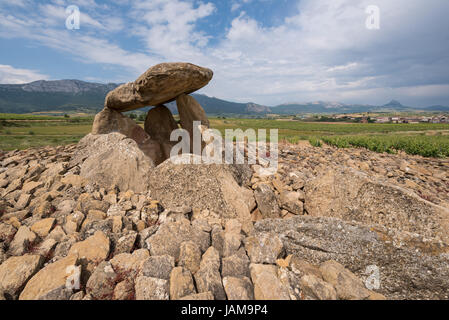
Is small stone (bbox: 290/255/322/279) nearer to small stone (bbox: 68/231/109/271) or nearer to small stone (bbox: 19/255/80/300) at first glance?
small stone (bbox: 68/231/109/271)

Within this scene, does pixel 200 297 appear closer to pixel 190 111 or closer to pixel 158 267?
pixel 158 267

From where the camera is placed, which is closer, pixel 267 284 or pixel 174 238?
pixel 267 284

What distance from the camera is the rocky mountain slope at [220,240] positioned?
2.98 metres

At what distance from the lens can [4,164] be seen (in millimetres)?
8398

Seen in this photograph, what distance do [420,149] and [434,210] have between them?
20267 millimetres

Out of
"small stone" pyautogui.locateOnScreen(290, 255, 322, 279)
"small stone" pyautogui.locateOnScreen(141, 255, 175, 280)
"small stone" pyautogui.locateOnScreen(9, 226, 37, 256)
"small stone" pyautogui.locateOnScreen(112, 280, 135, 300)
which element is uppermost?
"small stone" pyautogui.locateOnScreen(9, 226, 37, 256)

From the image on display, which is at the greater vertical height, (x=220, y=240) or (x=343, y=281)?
(x=220, y=240)

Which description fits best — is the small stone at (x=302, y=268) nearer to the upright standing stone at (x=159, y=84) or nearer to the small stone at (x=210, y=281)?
the small stone at (x=210, y=281)

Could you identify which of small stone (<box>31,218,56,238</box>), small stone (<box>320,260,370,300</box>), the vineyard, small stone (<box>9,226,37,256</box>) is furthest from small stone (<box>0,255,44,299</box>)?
the vineyard

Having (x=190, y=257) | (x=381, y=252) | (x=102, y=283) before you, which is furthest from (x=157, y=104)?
(x=381, y=252)

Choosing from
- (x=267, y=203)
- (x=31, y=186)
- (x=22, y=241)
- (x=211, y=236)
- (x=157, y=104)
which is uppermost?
(x=157, y=104)

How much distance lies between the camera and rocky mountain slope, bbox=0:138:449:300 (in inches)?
117

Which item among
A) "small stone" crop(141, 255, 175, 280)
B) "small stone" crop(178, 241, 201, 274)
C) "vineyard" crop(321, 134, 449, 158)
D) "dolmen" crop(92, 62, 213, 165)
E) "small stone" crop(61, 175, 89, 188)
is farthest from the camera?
"vineyard" crop(321, 134, 449, 158)

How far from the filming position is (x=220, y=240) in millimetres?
4012
